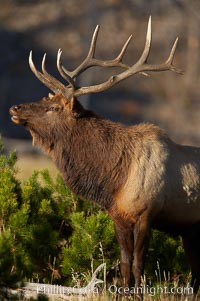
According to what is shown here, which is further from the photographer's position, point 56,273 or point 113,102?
point 113,102

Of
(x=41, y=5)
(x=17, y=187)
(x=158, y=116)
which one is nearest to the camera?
(x=17, y=187)

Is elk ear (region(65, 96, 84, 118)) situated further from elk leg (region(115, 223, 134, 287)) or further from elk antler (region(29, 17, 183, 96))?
elk leg (region(115, 223, 134, 287))

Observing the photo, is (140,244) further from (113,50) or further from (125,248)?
(113,50)

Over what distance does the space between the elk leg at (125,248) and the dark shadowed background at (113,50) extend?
15.4 m

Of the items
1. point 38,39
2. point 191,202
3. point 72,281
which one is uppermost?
point 38,39

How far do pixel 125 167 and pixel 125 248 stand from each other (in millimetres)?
646

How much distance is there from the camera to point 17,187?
1075cm

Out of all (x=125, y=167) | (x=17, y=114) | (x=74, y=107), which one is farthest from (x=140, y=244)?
(x=17, y=114)

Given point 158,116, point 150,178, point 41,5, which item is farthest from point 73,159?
point 41,5

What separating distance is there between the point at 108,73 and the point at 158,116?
59.9 inches

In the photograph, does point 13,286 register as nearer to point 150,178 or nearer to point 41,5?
point 150,178

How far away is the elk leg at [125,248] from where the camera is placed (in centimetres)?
910

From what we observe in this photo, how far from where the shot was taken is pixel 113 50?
91.3ft

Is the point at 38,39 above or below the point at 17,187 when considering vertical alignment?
above
